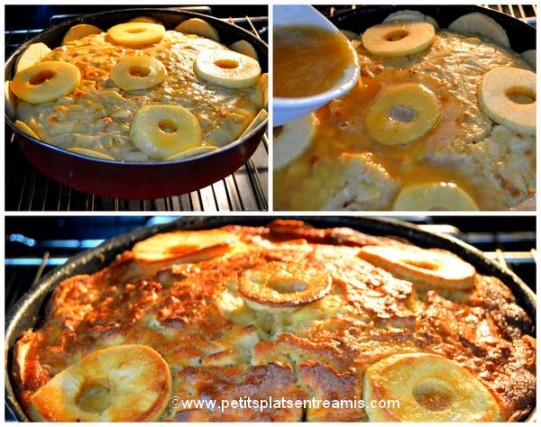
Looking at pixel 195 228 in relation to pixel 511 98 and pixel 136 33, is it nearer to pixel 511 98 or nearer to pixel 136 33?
pixel 136 33

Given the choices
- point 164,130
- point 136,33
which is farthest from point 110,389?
point 136,33

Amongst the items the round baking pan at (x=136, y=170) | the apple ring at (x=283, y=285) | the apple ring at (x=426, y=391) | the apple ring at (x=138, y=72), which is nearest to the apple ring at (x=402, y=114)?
the round baking pan at (x=136, y=170)

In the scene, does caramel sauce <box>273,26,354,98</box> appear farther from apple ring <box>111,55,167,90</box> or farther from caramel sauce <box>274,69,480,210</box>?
apple ring <box>111,55,167,90</box>

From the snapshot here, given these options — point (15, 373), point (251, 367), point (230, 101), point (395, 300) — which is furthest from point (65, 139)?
point (395, 300)

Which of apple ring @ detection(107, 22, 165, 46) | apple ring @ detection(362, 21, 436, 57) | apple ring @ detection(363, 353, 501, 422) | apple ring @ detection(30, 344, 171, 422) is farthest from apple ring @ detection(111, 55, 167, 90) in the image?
apple ring @ detection(363, 353, 501, 422)

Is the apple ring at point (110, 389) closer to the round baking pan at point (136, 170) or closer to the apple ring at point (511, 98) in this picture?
the round baking pan at point (136, 170)
